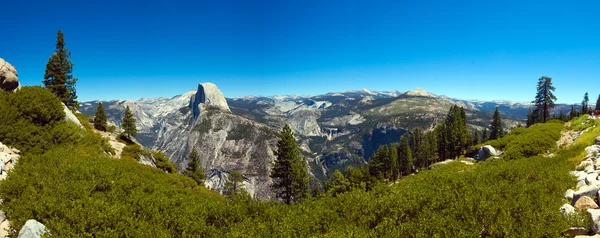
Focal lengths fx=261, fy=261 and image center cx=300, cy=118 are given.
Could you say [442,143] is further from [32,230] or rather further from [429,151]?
[32,230]

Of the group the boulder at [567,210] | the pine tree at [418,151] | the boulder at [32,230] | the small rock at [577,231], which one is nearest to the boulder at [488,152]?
the boulder at [567,210]

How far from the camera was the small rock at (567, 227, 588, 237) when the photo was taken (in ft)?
37.2

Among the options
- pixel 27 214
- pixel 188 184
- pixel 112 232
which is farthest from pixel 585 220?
pixel 188 184

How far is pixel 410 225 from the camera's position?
43.7ft

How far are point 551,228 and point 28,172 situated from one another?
3273cm

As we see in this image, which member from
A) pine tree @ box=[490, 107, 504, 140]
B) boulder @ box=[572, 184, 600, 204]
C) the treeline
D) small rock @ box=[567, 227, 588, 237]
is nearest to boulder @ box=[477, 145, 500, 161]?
the treeline

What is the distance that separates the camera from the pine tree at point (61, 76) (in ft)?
201

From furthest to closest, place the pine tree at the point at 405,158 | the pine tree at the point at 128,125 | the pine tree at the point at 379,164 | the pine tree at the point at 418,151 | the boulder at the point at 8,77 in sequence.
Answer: the pine tree at the point at 418,151 < the pine tree at the point at 405,158 < the pine tree at the point at 379,164 < the pine tree at the point at 128,125 < the boulder at the point at 8,77

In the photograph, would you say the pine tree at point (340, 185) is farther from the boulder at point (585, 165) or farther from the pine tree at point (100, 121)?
the pine tree at point (100, 121)

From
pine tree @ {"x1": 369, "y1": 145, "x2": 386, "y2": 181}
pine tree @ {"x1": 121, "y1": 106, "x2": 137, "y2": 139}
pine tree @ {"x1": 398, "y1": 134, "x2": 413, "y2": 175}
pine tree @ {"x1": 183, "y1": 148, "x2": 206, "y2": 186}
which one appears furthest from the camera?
pine tree @ {"x1": 398, "y1": 134, "x2": 413, "y2": 175}

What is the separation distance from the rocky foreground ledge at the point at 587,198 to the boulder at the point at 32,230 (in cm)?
2472

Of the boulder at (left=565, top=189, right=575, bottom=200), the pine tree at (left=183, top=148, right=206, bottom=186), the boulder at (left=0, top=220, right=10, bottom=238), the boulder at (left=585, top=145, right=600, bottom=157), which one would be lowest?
the pine tree at (left=183, top=148, right=206, bottom=186)

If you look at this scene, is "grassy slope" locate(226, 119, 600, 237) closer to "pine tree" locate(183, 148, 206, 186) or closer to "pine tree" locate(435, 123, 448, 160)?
"pine tree" locate(183, 148, 206, 186)

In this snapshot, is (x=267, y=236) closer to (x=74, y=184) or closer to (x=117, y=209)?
(x=117, y=209)
